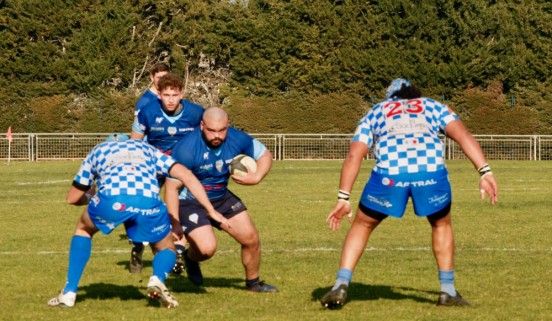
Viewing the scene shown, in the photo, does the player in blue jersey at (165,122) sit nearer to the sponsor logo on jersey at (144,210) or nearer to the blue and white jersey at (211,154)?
the blue and white jersey at (211,154)

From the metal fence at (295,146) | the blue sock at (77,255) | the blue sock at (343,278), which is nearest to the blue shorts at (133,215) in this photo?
the blue sock at (77,255)

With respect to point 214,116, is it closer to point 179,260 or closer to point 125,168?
point 125,168

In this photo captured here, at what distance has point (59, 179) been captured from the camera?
3123 centimetres

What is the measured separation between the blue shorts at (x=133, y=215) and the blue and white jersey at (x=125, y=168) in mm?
56

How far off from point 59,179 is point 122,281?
20.1 metres

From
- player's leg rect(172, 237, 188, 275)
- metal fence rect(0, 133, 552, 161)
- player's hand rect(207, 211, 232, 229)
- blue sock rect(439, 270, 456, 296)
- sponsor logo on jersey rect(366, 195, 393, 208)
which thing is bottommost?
metal fence rect(0, 133, 552, 161)

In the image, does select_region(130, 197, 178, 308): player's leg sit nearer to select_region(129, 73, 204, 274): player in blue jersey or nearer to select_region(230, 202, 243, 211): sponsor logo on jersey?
select_region(230, 202, 243, 211): sponsor logo on jersey

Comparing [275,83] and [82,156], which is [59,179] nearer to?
[82,156]

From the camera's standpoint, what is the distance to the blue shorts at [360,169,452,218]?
30.4 feet

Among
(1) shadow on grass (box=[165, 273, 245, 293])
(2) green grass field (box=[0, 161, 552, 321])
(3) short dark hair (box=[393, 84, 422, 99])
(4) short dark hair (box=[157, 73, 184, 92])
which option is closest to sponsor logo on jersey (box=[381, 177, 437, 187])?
(3) short dark hair (box=[393, 84, 422, 99])

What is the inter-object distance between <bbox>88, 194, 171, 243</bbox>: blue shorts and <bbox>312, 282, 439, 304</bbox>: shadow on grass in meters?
1.69

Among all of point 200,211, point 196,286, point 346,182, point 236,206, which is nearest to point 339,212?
point 346,182

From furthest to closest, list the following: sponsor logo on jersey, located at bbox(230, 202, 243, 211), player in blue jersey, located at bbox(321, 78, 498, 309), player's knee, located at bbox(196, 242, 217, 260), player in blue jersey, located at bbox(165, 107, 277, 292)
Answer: sponsor logo on jersey, located at bbox(230, 202, 243, 211)
player's knee, located at bbox(196, 242, 217, 260)
player in blue jersey, located at bbox(165, 107, 277, 292)
player in blue jersey, located at bbox(321, 78, 498, 309)

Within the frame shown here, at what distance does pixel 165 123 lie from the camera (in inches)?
489
